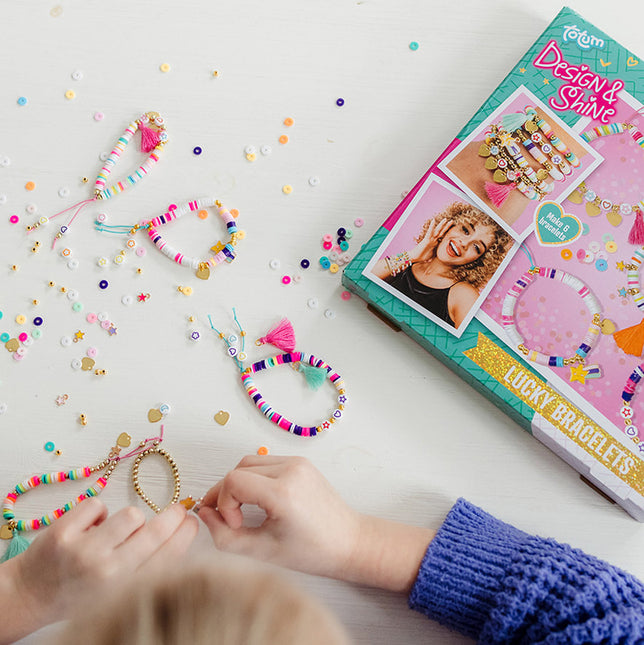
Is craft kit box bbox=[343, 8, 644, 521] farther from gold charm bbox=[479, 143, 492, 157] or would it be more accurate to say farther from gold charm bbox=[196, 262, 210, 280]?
gold charm bbox=[196, 262, 210, 280]

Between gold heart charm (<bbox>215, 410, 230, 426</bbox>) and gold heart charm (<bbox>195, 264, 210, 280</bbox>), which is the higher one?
gold heart charm (<bbox>195, 264, 210, 280</bbox>)

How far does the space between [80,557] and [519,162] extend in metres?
0.71

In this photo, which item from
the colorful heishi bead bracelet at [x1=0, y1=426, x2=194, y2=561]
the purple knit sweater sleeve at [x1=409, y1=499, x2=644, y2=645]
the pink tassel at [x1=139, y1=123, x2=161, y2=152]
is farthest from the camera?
the pink tassel at [x1=139, y1=123, x2=161, y2=152]

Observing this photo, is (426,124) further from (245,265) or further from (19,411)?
(19,411)

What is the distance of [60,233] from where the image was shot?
0.84m

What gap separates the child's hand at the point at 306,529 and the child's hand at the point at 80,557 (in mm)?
51

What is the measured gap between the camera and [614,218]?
0.81 m

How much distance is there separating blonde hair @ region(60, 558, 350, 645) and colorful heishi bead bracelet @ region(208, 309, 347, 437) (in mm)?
322

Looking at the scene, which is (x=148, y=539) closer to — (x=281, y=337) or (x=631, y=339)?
(x=281, y=337)

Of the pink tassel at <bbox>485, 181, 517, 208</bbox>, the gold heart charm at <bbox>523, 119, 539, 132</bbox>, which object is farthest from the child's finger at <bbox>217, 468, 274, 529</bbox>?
the gold heart charm at <bbox>523, 119, 539, 132</bbox>

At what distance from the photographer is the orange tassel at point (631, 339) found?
2.59 ft

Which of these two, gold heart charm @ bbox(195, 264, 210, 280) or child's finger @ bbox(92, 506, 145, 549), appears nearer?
child's finger @ bbox(92, 506, 145, 549)

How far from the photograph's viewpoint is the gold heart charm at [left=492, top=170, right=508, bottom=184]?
824 millimetres

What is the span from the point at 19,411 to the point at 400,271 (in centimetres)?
52
